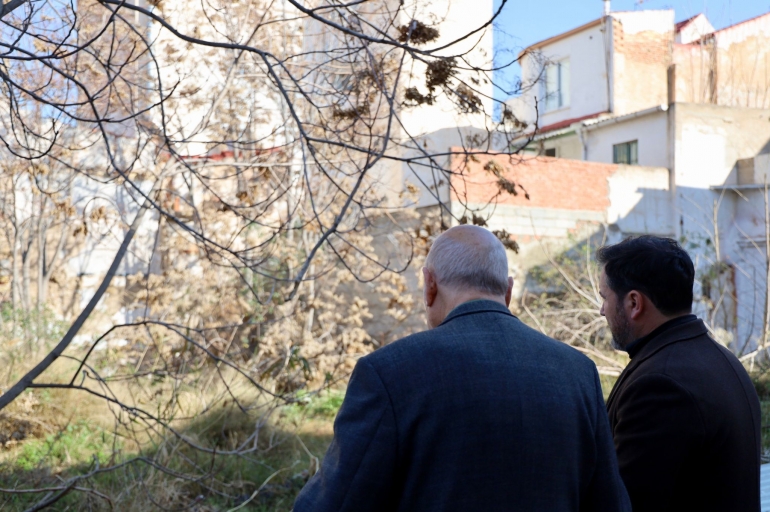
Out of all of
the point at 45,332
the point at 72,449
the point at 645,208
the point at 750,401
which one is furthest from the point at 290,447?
the point at 645,208

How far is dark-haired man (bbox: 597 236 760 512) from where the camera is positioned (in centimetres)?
236

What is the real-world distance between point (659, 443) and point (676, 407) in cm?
12

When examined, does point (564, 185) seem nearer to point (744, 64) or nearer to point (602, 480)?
point (744, 64)

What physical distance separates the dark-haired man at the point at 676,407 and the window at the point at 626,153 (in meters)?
17.3

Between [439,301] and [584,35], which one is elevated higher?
[584,35]

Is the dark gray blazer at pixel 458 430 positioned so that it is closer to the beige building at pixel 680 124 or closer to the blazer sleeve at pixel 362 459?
the blazer sleeve at pixel 362 459

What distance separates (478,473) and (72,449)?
23.2 ft

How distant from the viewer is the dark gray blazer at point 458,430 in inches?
70.3

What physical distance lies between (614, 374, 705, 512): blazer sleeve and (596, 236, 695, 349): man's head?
0.28 metres

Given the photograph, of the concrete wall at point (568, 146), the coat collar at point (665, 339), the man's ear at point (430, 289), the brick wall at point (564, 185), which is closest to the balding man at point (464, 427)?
the man's ear at point (430, 289)

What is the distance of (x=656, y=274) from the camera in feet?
8.59

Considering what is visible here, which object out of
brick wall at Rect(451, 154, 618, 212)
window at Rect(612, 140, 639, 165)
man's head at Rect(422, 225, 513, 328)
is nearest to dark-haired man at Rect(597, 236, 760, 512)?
man's head at Rect(422, 225, 513, 328)

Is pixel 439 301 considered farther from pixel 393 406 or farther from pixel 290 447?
pixel 290 447

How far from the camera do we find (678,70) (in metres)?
21.5
